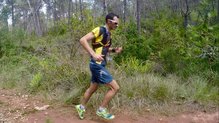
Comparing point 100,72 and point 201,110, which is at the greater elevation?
point 100,72

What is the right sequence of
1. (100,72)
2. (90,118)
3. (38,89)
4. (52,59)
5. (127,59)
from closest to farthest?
(100,72) < (90,118) < (38,89) < (52,59) < (127,59)

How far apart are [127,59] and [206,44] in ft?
6.69

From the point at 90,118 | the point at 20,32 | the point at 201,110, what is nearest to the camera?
the point at 90,118

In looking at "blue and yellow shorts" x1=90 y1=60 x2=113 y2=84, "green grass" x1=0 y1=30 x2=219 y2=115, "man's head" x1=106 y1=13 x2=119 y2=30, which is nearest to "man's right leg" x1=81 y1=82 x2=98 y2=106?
"blue and yellow shorts" x1=90 y1=60 x2=113 y2=84

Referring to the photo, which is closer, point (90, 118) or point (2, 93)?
point (90, 118)

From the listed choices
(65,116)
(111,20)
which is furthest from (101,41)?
(65,116)

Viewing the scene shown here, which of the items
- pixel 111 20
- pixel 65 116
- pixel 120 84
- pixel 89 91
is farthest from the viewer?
pixel 120 84

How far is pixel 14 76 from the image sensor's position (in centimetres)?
796

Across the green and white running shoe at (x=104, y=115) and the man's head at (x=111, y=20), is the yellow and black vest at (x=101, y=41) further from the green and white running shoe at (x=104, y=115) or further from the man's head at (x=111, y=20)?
the green and white running shoe at (x=104, y=115)

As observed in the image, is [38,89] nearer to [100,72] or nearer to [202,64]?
[100,72]

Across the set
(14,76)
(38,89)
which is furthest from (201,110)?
(14,76)

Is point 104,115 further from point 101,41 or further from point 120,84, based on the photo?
point 120,84

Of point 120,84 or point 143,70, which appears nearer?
point 120,84

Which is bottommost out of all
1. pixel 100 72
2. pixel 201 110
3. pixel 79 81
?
pixel 201 110
